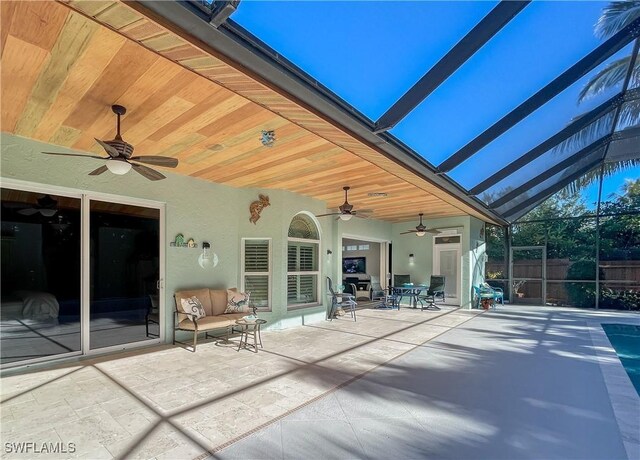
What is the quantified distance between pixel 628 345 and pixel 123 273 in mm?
8910

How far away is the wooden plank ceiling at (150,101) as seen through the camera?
200cm

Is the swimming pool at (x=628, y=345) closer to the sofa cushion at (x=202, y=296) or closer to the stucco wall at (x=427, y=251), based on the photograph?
the stucco wall at (x=427, y=251)

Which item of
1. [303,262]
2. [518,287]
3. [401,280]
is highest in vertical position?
[303,262]

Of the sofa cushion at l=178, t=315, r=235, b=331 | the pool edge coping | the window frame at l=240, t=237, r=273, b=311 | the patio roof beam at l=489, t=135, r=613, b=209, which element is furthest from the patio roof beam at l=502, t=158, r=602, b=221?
the sofa cushion at l=178, t=315, r=235, b=331

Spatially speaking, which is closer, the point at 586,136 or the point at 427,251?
the point at 586,136

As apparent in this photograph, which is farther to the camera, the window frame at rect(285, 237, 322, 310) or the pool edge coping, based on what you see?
the window frame at rect(285, 237, 322, 310)

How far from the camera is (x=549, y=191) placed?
31.5ft

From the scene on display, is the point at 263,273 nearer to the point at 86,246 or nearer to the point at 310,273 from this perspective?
the point at 310,273

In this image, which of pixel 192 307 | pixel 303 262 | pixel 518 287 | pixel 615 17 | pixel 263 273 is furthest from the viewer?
pixel 518 287

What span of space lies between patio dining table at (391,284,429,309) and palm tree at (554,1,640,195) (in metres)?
4.83

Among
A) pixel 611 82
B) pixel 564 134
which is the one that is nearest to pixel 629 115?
pixel 564 134

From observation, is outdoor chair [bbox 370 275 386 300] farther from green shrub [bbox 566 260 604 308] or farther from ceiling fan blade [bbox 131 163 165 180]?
ceiling fan blade [bbox 131 163 165 180]

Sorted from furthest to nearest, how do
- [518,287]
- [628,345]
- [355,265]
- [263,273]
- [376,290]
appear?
[355,265]
[376,290]
[518,287]
[263,273]
[628,345]

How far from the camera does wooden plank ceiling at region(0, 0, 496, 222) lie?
200 cm
